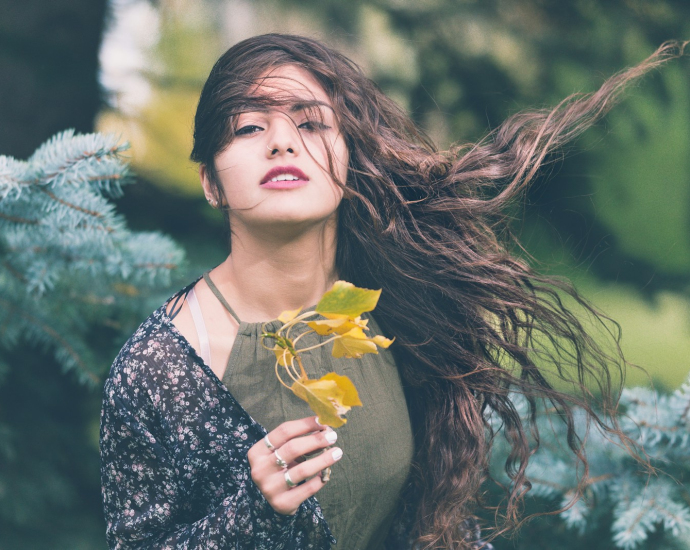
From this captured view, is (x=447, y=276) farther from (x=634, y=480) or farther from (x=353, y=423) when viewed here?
(x=634, y=480)

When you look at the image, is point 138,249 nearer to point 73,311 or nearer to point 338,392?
point 73,311

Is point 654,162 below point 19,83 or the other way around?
below

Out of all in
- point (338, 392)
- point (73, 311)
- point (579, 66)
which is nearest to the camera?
point (338, 392)

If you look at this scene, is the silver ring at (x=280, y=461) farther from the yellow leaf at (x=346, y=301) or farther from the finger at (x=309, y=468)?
A: the yellow leaf at (x=346, y=301)

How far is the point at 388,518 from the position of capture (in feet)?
2.87

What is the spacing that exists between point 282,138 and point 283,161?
0.09 ft

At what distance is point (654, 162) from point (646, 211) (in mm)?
120

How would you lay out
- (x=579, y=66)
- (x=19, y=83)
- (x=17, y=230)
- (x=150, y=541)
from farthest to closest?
(x=579, y=66), (x=19, y=83), (x=17, y=230), (x=150, y=541)

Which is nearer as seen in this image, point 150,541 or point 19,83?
point 150,541

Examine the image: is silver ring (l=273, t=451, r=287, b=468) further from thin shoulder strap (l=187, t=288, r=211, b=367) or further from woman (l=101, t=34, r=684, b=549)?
thin shoulder strap (l=187, t=288, r=211, b=367)

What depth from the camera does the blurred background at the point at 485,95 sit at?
1.49 metres

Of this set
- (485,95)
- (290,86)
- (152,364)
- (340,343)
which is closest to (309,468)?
(340,343)

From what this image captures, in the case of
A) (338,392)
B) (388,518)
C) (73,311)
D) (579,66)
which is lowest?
(388,518)

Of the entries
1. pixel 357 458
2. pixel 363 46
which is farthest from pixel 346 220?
pixel 363 46
